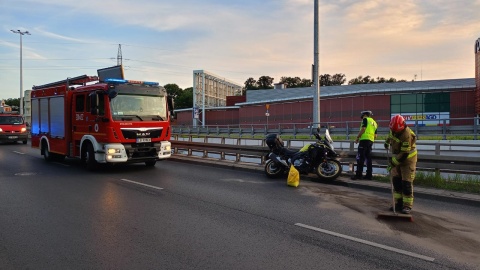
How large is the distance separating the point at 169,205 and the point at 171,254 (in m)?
2.63

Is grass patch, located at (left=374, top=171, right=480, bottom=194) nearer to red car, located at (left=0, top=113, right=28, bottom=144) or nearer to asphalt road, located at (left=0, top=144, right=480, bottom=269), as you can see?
asphalt road, located at (left=0, top=144, right=480, bottom=269)

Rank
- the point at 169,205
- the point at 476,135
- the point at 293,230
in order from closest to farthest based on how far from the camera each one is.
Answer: the point at 293,230 → the point at 169,205 → the point at 476,135

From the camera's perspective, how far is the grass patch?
8.13m

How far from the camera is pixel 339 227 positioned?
5.66 m

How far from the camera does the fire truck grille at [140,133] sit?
11117mm

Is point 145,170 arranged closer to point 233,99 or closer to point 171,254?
point 171,254

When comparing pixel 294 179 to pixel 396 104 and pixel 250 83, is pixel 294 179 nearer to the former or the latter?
pixel 396 104

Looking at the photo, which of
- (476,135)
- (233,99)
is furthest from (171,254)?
(233,99)

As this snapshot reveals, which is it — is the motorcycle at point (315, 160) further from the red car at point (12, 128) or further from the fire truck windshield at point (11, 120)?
the fire truck windshield at point (11, 120)

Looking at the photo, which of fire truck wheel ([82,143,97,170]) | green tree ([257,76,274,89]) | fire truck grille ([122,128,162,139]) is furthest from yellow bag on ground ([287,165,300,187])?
green tree ([257,76,274,89])

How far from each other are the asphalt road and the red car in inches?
732

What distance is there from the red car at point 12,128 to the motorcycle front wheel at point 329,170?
2323 centimetres

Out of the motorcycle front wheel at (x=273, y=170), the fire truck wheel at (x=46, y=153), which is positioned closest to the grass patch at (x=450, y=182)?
the motorcycle front wheel at (x=273, y=170)

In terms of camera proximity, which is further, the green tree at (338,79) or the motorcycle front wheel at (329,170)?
the green tree at (338,79)
